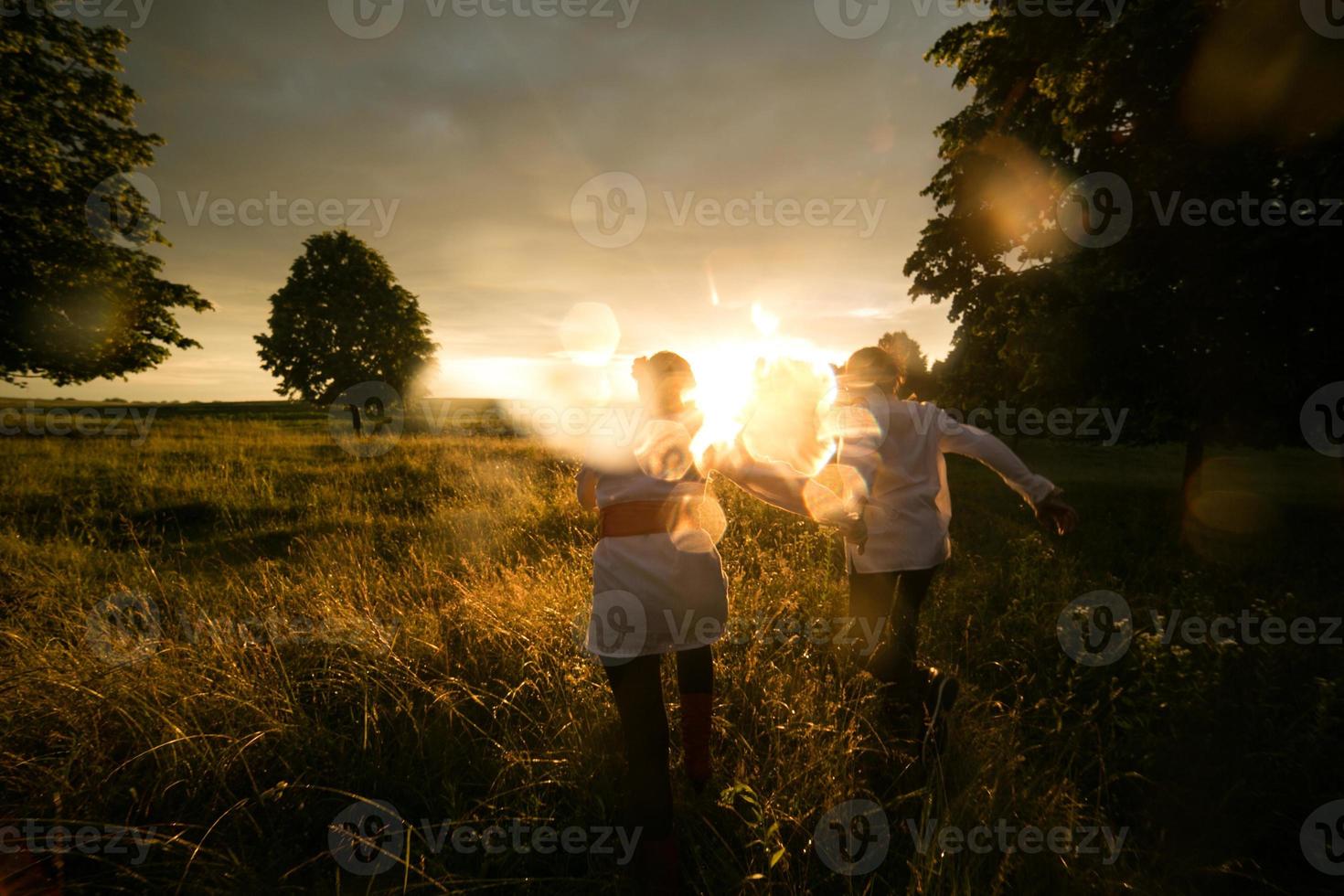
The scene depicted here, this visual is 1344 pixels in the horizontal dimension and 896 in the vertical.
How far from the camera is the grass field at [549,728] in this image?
82.3 inches

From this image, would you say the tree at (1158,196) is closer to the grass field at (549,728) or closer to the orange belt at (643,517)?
the grass field at (549,728)

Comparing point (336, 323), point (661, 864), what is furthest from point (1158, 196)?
point (336, 323)

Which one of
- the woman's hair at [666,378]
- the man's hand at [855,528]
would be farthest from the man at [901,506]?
the woman's hair at [666,378]

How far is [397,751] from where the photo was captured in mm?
2615

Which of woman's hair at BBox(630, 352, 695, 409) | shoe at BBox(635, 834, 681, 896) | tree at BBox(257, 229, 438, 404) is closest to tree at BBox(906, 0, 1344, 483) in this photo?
woman's hair at BBox(630, 352, 695, 409)

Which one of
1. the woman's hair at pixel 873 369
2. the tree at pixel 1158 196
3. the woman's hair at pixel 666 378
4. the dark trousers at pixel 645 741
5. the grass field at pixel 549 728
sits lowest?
the grass field at pixel 549 728

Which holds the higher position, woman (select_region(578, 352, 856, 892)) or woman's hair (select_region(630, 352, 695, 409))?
woman's hair (select_region(630, 352, 695, 409))

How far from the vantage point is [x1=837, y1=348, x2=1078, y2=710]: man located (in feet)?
9.09

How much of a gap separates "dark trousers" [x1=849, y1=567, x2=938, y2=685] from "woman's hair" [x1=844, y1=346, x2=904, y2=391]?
119cm

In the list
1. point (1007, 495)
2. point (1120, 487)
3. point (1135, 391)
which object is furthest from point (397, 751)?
point (1120, 487)

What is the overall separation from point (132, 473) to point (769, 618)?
11514mm

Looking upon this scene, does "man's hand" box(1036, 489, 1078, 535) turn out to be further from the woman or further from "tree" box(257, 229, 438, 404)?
"tree" box(257, 229, 438, 404)

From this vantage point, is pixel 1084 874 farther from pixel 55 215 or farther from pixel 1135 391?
pixel 55 215

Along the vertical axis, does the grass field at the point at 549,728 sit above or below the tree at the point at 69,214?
below
